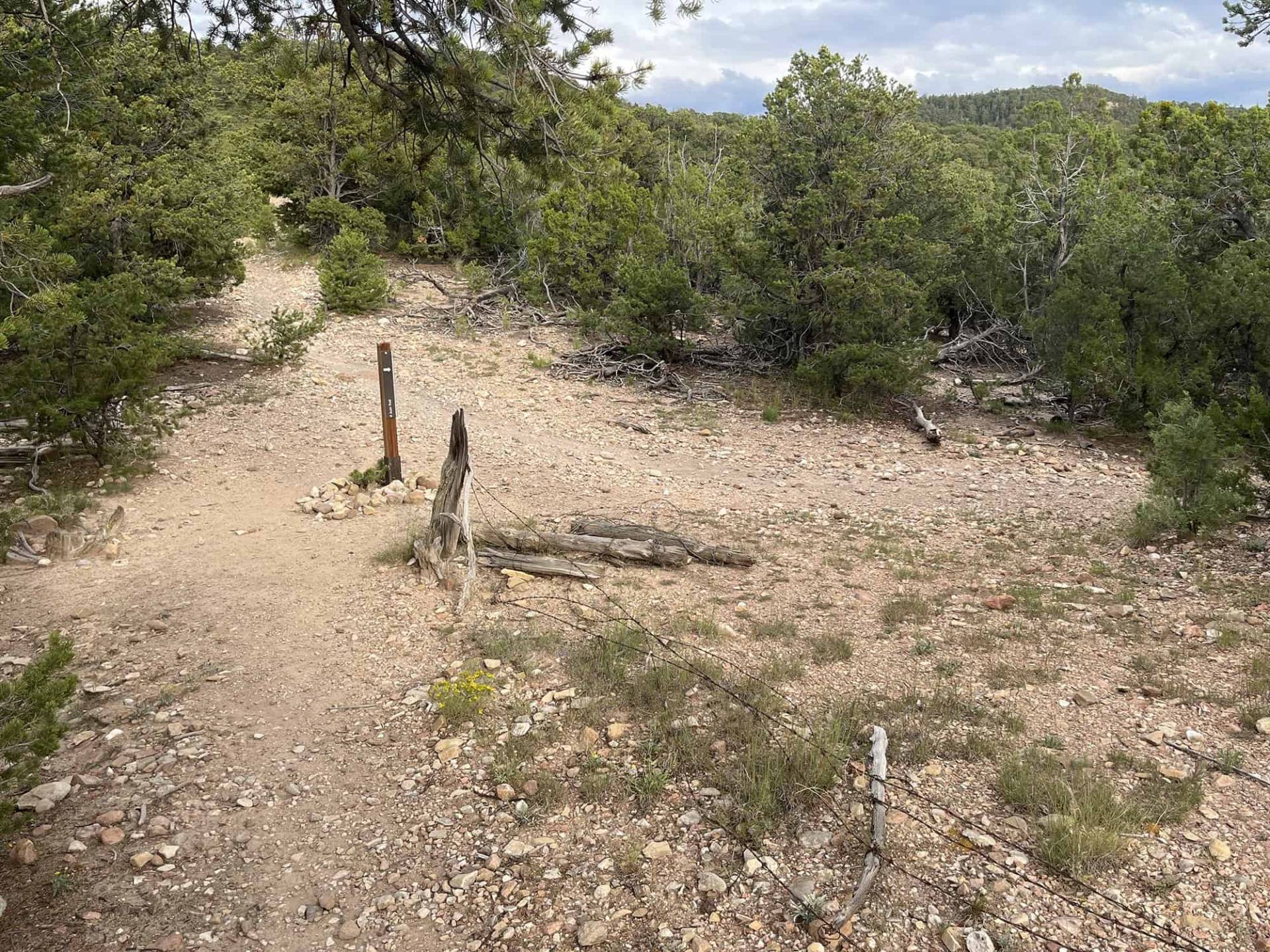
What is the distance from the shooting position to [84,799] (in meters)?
3.59

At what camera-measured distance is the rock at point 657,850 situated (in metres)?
3.20

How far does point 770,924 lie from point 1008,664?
7.99ft

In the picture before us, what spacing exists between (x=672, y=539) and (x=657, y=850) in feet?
10.8

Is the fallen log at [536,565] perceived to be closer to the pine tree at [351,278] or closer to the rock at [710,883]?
the rock at [710,883]

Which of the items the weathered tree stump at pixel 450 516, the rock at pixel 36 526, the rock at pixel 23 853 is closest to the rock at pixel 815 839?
the rock at pixel 23 853

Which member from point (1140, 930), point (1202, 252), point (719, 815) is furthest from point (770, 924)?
point (1202, 252)

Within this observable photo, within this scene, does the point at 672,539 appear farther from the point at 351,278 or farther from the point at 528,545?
the point at 351,278

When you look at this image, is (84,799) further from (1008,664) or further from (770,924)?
(1008,664)

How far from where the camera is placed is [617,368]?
1271 cm

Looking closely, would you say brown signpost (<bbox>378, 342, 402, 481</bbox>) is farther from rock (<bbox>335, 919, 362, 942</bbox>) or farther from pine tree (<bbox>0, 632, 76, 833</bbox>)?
rock (<bbox>335, 919, 362, 942</bbox>)

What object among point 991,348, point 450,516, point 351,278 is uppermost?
point 351,278

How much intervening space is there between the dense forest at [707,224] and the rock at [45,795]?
8.91ft

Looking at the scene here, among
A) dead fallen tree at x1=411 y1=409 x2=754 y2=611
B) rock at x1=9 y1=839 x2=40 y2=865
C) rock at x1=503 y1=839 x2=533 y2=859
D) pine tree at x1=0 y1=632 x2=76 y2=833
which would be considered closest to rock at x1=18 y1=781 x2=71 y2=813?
rock at x1=9 y1=839 x2=40 y2=865

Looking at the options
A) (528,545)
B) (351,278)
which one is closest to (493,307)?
(351,278)
